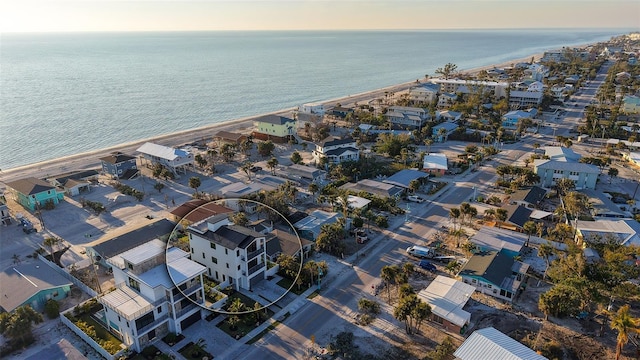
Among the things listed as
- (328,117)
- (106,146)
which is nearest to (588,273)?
(328,117)

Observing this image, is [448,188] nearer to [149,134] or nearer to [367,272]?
[367,272]

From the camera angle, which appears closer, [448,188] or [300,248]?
[300,248]

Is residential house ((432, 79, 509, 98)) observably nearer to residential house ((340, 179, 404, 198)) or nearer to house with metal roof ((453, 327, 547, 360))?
residential house ((340, 179, 404, 198))

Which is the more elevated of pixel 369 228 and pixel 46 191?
pixel 46 191

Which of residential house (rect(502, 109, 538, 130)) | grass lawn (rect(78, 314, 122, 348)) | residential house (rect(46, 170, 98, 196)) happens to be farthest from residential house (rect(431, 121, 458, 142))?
grass lawn (rect(78, 314, 122, 348))

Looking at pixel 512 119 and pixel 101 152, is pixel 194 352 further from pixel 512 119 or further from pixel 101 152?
pixel 512 119
